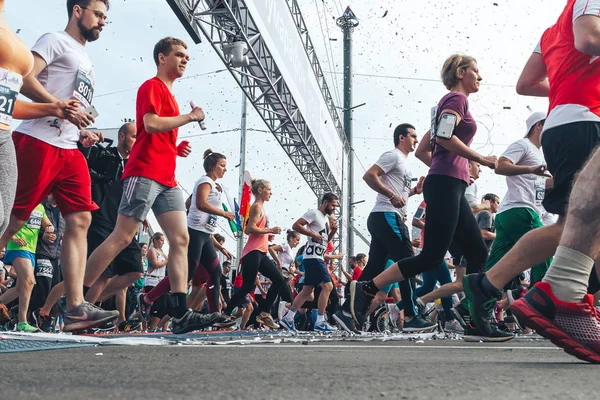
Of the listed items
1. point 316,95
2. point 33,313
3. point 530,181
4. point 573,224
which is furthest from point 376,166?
point 316,95

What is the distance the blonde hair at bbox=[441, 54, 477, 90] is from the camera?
15.7 ft

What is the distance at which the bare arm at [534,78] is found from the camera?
342 cm

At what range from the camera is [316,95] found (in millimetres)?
18203

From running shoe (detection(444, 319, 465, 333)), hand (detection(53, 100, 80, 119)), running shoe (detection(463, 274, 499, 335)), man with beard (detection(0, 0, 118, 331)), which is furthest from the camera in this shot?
running shoe (detection(444, 319, 465, 333))

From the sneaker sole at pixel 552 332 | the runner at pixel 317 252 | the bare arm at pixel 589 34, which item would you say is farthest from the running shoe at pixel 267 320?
the sneaker sole at pixel 552 332

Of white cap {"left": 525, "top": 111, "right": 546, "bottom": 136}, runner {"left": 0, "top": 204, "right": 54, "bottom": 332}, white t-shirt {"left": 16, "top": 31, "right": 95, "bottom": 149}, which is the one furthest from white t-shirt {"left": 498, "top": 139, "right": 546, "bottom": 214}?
runner {"left": 0, "top": 204, "right": 54, "bottom": 332}

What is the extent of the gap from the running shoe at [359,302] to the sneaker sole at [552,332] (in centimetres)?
297

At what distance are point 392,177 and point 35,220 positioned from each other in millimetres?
3231

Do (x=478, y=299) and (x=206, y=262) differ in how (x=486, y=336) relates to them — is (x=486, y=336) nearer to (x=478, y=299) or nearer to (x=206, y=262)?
(x=478, y=299)

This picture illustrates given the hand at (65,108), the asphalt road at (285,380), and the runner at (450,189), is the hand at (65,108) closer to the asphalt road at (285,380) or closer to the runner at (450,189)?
the asphalt road at (285,380)

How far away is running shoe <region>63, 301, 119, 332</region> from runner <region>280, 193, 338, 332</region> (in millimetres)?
4676

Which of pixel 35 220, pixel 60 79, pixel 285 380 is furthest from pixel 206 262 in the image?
pixel 285 380

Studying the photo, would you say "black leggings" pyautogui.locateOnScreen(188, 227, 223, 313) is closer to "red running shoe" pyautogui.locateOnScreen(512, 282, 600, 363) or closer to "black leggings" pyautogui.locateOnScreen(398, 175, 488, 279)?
"black leggings" pyautogui.locateOnScreen(398, 175, 488, 279)

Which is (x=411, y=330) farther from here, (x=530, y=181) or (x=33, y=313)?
(x=33, y=313)
